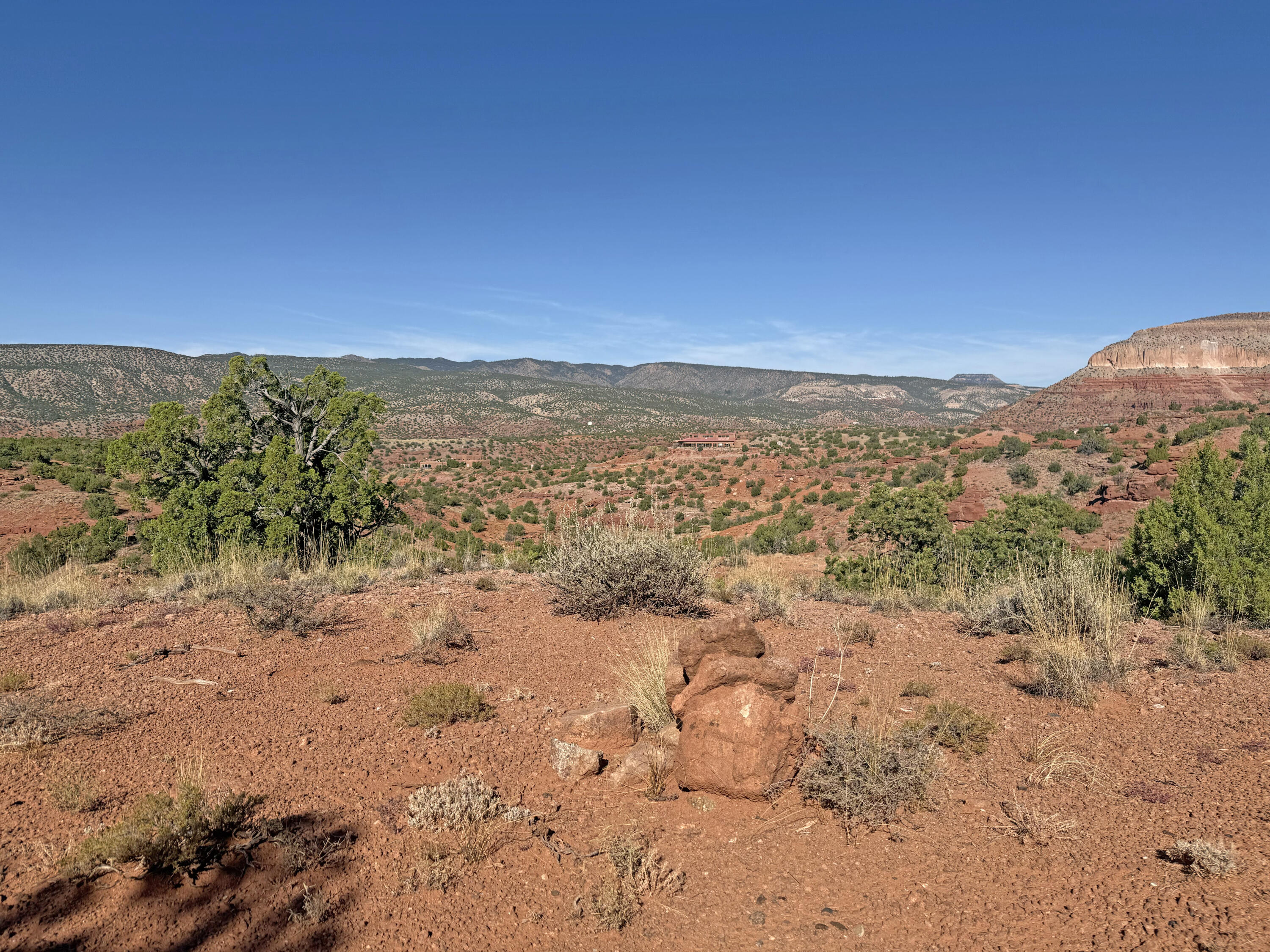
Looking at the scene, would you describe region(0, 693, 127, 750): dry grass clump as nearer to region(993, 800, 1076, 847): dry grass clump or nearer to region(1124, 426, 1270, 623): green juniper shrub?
region(993, 800, 1076, 847): dry grass clump

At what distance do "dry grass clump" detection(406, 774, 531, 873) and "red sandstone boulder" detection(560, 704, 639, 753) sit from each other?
860 millimetres

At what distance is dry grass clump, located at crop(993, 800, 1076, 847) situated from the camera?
11.7 ft

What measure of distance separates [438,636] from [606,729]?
2.67 m

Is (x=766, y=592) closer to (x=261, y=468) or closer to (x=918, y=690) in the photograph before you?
(x=918, y=690)

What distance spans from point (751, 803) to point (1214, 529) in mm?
7012

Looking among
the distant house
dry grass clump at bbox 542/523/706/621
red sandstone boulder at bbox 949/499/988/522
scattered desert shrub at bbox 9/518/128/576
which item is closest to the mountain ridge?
the distant house

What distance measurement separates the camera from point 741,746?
13.8 feet

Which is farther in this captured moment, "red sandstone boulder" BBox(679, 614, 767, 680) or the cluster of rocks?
"red sandstone boulder" BBox(679, 614, 767, 680)

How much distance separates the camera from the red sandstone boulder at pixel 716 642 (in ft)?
16.7

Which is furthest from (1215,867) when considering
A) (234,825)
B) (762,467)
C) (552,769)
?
(762,467)

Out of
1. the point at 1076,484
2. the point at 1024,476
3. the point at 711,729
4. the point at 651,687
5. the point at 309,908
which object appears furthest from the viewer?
the point at 1024,476

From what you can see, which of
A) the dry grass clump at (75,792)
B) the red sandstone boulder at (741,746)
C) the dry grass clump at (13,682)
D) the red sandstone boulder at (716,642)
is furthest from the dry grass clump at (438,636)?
the red sandstone boulder at (741,746)

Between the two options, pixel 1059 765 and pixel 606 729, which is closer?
pixel 1059 765

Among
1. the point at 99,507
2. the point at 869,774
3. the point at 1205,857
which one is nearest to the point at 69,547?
the point at 99,507
